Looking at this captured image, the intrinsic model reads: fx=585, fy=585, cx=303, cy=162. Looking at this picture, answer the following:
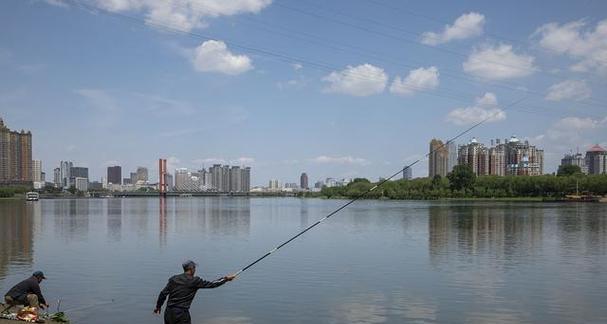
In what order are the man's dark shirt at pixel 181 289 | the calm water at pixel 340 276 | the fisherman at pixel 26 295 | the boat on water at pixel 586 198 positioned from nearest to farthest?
the man's dark shirt at pixel 181 289, the fisherman at pixel 26 295, the calm water at pixel 340 276, the boat on water at pixel 586 198

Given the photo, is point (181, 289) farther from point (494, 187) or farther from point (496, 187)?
point (494, 187)

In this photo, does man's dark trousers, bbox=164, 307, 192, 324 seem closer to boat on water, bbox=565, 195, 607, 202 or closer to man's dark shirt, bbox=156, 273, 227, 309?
man's dark shirt, bbox=156, 273, 227, 309

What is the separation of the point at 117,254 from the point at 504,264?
21782 millimetres

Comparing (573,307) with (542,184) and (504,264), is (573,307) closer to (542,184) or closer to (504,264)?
(504,264)

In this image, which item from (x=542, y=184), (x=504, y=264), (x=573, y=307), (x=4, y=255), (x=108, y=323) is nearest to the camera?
(x=108, y=323)

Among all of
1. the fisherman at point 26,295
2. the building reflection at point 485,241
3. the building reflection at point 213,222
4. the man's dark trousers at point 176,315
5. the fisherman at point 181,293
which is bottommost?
the building reflection at point 213,222

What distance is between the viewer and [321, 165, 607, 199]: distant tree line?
15550cm

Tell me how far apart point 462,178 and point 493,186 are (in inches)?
355

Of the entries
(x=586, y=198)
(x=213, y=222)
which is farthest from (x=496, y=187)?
(x=213, y=222)

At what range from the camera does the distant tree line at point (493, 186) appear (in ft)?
510

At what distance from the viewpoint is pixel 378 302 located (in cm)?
2014

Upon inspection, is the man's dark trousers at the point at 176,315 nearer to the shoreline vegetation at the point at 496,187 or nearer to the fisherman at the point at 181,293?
the fisherman at the point at 181,293

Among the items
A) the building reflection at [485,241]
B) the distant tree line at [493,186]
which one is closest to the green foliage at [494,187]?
the distant tree line at [493,186]

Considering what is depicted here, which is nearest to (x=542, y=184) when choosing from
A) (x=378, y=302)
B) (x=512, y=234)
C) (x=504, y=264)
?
(x=512, y=234)
